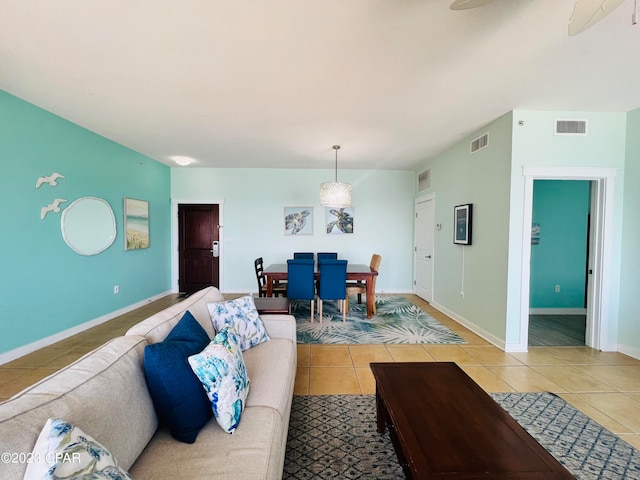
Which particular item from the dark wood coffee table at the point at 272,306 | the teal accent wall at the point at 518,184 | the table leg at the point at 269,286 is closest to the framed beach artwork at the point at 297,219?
the table leg at the point at 269,286

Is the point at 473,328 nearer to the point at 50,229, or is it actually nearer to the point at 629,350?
the point at 629,350

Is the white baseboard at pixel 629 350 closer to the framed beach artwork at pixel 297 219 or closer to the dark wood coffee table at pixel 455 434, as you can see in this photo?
the dark wood coffee table at pixel 455 434

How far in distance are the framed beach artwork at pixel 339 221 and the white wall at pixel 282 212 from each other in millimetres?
106

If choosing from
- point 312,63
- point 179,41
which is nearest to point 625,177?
point 312,63

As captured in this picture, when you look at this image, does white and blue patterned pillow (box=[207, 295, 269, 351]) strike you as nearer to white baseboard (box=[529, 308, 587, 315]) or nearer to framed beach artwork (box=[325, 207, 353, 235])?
framed beach artwork (box=[325, 207, 353, 235])

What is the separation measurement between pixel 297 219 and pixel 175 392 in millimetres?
4553

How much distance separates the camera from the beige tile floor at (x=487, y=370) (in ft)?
6.70

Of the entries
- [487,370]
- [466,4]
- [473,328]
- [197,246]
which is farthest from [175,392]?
[197,246]

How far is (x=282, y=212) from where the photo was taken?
18.0ft

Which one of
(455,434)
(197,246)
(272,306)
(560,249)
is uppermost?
(560,249)

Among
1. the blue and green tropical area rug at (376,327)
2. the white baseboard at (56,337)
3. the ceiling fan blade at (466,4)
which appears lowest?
the blue and green tropical area rug at (376,327)

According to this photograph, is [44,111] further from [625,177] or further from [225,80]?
[625,177]

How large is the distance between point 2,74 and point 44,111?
744mm

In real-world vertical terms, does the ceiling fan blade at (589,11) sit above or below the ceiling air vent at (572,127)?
below
